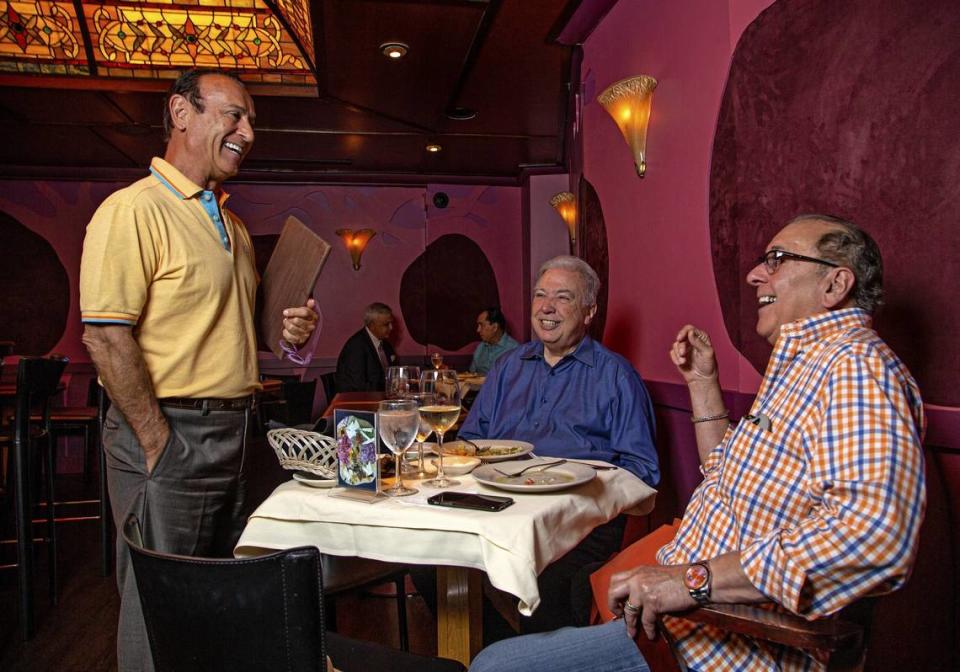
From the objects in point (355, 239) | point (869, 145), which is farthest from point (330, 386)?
point (869, 145)

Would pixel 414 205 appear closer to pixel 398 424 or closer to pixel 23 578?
pixel 23 578

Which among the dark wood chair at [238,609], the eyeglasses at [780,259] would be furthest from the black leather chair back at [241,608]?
the eyeglasses at [780,259]

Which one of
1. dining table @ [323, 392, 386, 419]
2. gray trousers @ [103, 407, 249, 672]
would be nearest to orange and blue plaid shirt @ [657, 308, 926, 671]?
gray trousers @ [103, 407, 249, 672]

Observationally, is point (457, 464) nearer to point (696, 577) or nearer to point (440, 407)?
point (440, 407)

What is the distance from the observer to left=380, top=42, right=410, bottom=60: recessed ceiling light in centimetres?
404

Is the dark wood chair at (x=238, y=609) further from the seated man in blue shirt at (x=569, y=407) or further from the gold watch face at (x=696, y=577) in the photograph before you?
the seated man in blue shirt at (x=569, y=407)

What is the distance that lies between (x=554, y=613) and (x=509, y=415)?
72cm

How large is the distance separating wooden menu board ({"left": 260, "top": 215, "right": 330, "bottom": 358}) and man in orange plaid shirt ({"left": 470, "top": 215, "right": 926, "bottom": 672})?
1.07 meters

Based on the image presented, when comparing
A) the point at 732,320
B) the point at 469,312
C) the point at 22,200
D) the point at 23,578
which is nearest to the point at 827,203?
the point at 732,320

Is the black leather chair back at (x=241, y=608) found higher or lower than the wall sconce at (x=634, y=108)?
lower

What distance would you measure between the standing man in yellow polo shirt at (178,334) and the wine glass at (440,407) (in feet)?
1.49

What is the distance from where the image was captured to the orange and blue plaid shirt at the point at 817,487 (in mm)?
981

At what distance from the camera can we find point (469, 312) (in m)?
7.70

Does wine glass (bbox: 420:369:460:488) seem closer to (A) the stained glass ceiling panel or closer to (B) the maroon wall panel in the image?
(B) the maroon wall panel
